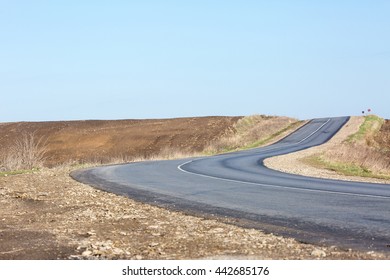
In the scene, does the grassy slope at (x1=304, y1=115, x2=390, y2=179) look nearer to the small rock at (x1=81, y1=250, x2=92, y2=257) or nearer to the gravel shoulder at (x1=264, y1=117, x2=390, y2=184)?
the gravel shoulder at (x1=264, y1=117, x2=390, y2=184)

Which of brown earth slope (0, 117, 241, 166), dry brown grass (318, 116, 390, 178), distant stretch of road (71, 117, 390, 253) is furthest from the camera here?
brown earth slope (0, 117, 241, 166)

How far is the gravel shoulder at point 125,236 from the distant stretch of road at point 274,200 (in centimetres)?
70

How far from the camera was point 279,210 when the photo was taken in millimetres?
13727

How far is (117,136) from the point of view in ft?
242

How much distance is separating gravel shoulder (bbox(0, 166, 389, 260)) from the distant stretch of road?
2.31 feet

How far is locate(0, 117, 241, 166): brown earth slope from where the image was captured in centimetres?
6369

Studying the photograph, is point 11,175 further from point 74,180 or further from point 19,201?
point 19,201

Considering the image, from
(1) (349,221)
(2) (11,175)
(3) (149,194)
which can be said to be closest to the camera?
(1) (349,221)

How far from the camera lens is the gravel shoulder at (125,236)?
28.5 ft

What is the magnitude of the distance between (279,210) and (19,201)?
23.5 feet

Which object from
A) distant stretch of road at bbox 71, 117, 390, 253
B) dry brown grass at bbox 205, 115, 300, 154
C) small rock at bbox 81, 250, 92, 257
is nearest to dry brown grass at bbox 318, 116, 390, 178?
distant stretch of road at bbox 71, 117, 390, 253

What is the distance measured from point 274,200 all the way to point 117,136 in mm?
59129

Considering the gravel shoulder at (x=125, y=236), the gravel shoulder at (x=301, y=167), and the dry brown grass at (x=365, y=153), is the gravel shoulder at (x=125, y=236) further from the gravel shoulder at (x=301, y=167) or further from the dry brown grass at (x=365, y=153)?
the dry brown grass at (x=365, y=153)
